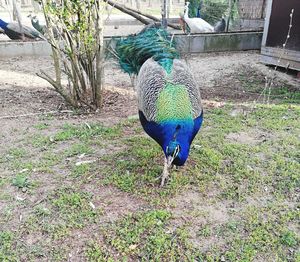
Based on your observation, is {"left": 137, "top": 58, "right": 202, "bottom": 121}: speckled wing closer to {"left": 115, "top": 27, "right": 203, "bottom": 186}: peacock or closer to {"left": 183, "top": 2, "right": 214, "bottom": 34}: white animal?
{"left": 115, "top": 27, "right": 203, "bottom": 186}: peacock

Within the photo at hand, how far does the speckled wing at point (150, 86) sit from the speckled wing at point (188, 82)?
0.41 ft

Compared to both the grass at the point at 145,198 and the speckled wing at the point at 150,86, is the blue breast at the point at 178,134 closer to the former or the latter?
the speckled wing at the point at 150,86

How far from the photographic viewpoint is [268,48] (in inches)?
305

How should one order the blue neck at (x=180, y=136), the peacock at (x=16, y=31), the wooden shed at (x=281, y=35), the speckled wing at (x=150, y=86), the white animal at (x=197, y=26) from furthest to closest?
the white animal at (x=197, y=26) → the peacock at (x=16, y=31) → the wooden shed at (x=281, y=35) → the speckled wing at (x=150, y=86) → the blue neck at (x=180, y=136)

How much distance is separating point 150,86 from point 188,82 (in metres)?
0.37

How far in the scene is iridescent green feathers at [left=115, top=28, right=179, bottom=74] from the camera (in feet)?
12.4

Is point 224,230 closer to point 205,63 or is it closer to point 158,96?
point 158,96

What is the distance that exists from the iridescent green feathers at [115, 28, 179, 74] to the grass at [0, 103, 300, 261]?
0.92 metres

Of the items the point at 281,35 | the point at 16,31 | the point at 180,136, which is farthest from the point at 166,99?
the point at 16,31

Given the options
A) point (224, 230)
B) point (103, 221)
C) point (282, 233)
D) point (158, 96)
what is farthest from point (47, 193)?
point (282, 233)

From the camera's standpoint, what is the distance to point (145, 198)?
2.96m

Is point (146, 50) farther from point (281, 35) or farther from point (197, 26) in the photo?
point (197, 26)

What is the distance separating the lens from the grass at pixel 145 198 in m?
2.50

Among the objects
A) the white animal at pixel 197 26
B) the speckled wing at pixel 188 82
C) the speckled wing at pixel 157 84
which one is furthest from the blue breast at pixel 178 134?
the white animal at pixel 197 26
